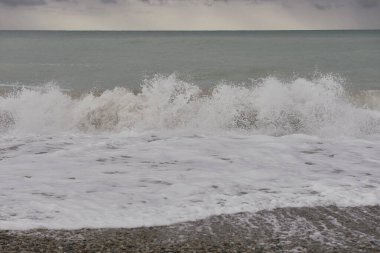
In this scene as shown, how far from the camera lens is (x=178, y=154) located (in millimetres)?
7984

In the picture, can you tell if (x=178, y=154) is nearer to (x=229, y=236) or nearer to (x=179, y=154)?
(x=179, y=154)

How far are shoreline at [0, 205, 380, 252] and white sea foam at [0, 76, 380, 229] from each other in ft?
0.77

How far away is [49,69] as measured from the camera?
31.8m

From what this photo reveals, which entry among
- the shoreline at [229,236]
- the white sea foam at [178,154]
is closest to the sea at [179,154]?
the white sea foam at [178,154]

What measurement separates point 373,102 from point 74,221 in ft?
39.2

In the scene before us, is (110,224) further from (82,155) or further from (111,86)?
(111,86)

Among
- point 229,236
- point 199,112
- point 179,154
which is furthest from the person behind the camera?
point 199,112

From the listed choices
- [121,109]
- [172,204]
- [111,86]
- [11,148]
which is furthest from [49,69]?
[172,204]

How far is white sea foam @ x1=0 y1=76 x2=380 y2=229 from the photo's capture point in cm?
532

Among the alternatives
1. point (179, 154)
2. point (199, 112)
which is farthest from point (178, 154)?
point (199, 112)

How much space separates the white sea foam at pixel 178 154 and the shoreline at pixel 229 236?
0.77 ft

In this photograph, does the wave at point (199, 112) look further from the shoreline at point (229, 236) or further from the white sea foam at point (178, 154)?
the shoreline at point (229, 236)

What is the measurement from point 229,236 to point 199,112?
727cm

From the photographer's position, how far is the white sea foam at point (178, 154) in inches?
210
